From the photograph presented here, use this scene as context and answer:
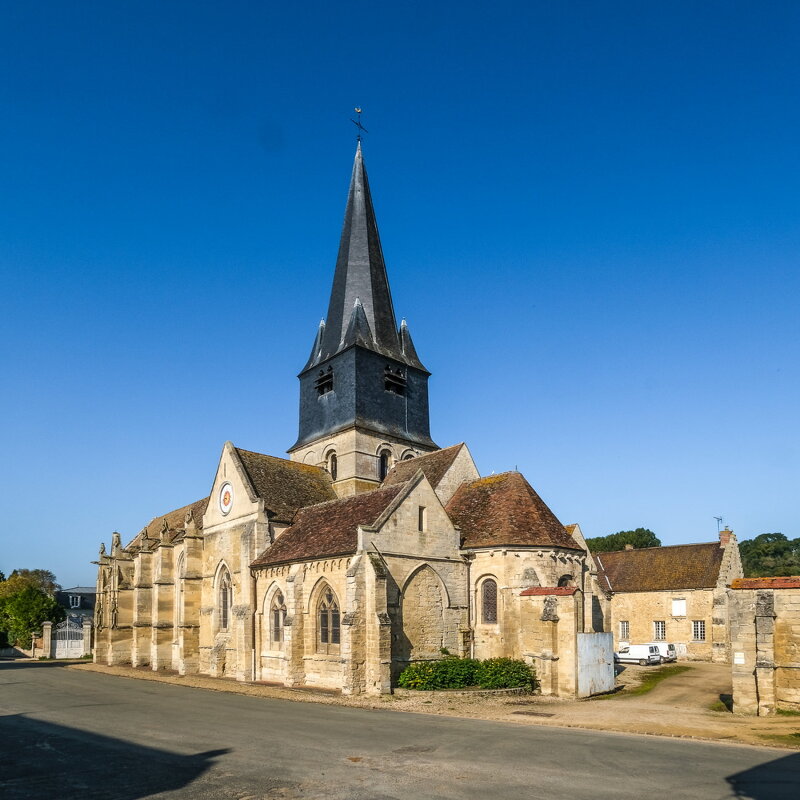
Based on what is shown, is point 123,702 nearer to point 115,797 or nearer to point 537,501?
point 115,797

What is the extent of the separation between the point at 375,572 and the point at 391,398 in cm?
1473

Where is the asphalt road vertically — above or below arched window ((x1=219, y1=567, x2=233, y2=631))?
below

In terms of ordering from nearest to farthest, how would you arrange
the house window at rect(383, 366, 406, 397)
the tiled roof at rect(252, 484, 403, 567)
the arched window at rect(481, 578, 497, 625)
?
the tiled roof at rect(252, 484, 403, 567) < the arched window at rect(481, 578, 497, 625) < the house window at rect(383, 366, 406, 397)

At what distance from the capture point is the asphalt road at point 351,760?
1150 centimetres

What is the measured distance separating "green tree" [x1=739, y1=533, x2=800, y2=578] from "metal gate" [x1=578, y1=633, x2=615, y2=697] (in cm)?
6281

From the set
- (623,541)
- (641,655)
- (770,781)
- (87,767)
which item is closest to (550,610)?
(770,781)

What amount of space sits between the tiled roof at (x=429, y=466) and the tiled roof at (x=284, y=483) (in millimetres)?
3359

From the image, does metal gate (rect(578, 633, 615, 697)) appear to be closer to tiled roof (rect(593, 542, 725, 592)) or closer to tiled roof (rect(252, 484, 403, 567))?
tiled roof (rect(252, 484, 403, 567))

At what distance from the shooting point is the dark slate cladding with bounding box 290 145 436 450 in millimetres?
36781

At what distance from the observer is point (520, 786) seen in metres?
11.7

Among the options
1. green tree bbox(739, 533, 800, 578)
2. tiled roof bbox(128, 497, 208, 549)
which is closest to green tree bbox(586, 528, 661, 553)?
green tree bbox(739, 533, 800, 578)

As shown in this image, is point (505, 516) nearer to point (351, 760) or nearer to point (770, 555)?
point (351, 760)

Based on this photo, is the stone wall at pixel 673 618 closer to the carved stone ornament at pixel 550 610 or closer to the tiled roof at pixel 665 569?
the tiled roof at pixel 665 569

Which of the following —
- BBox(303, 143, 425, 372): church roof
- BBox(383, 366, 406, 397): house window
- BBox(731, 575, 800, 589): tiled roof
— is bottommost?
BBox(731, 575, 800, 589): tiled roof
